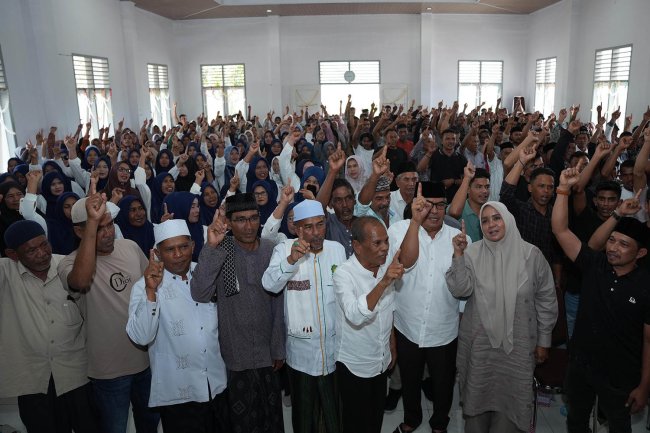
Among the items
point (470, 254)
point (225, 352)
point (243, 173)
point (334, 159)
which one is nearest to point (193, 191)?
point (243, 173)

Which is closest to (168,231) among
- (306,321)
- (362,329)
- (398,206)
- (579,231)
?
(306,321)

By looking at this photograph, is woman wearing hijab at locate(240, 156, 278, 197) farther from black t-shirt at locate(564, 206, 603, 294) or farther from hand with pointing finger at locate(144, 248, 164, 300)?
hand with pointing finger at locate(144, 248, 164, 300)

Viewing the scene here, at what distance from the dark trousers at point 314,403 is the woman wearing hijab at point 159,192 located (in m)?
3.08

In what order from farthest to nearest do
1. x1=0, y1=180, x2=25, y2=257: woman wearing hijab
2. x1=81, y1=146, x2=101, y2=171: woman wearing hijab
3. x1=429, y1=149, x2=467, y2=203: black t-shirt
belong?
x1=81, y1=146, x2=101, y2=171: woman wearing hijab < x1=429, y1=149, x2=467, y2=203: black t-shirt < x1=0, y1=180, x2=25, y2=257: woman wearing hijab

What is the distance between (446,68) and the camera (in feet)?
54.3

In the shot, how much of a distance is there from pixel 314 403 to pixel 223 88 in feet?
51.4

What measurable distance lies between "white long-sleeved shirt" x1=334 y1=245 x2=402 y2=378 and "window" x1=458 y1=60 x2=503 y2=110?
15622 millimetres

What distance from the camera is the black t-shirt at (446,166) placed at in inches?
213

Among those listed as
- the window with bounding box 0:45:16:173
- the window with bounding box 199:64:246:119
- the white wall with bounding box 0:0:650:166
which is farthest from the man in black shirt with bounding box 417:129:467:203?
the window with bounding box 199:64:246:119

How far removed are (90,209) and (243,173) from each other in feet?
11.5

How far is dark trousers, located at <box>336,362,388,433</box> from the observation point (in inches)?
98.1

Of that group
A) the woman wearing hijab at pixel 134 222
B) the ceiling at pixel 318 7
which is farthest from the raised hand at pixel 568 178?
the ceiling at pixel 318 7

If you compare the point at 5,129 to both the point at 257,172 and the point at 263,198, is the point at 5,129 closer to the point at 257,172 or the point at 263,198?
the point at 257,172

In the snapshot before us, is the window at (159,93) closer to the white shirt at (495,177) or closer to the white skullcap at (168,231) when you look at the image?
the white shirt at (495,177)
